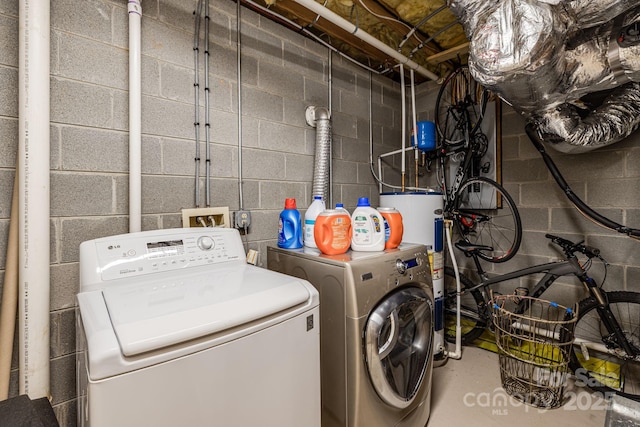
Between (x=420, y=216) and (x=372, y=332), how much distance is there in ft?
3.44

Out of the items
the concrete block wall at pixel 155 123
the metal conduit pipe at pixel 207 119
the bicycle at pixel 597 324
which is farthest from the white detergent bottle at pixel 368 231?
the bicycle at pixel 597 324

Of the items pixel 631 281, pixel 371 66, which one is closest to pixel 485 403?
pixel 631 281

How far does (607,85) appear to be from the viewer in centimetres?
157

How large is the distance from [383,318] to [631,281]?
1.95 meters

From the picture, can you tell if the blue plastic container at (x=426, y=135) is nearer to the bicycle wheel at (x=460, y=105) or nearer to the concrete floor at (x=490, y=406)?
the bicycle wheel at (x=460, y=105)

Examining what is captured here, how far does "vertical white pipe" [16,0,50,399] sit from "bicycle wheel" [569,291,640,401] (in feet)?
9.30

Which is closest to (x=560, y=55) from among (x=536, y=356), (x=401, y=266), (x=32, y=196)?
(x=401, y=266)

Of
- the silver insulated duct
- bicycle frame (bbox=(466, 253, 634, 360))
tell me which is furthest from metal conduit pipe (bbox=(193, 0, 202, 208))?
bicycle frame (bbox=(466, 253, 634, 360))

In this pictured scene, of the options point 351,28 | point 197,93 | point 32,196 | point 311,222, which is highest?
point 351,28

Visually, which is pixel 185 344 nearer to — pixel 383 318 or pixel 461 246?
pixel 383 318

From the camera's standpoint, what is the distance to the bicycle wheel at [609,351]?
1.83 metres

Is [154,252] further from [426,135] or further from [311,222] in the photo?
[426,135]

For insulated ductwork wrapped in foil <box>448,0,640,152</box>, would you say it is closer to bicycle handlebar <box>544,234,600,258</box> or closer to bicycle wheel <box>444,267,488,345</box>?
bicycle handlebar <box>544,234,600,258</box>

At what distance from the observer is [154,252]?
1.17 meters
